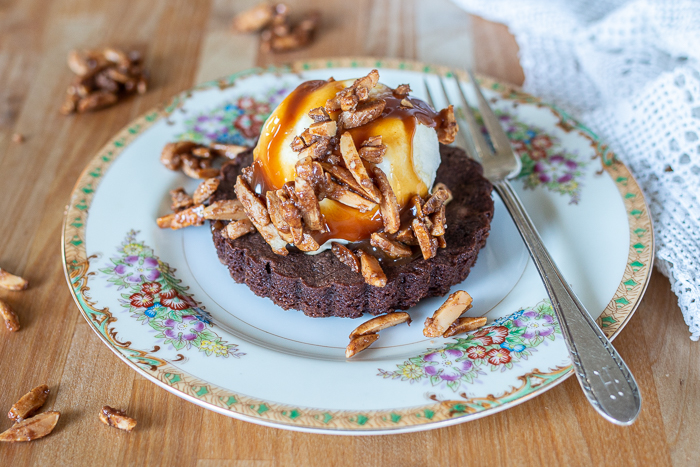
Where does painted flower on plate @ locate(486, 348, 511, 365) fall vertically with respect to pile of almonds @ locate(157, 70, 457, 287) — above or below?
below

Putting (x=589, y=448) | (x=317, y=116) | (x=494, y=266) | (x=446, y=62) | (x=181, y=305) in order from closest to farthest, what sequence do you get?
(x=589, y=448) → (x=317, y=116) → (x=181, y=305) → (x=494, y=266) → (x=446, y=62)

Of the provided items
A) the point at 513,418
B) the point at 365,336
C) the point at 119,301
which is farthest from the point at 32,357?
the point at 513,418

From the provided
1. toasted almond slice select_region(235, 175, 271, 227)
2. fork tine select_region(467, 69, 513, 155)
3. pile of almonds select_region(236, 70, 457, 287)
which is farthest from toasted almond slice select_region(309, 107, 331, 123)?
fork tine select_region(467, 69, 513, 155)

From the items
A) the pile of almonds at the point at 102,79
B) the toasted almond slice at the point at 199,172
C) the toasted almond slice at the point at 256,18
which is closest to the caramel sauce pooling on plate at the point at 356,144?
the toasted almond slice at the point at 199,172

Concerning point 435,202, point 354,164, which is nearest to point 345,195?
point 354,164

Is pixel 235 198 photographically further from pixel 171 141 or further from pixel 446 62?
pixel 446 62

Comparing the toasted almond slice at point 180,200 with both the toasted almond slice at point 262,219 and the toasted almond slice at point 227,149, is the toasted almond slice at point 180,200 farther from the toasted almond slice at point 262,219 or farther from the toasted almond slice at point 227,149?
the toasted almond slice at point 262,219

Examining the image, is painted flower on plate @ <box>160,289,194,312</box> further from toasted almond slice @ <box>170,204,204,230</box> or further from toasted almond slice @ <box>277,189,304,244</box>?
toasted almond slice @ <box>277,189,304,244</box>

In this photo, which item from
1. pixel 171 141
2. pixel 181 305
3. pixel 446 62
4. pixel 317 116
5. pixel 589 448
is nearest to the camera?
pixel 589 448
